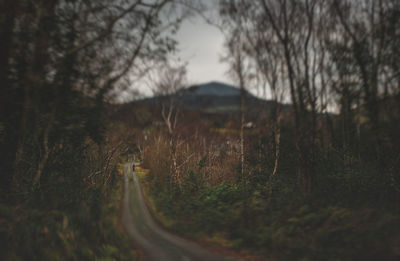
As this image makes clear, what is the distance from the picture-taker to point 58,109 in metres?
4.78

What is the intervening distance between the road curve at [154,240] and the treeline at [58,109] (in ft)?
1.64

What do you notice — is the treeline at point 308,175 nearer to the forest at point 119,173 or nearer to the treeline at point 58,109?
the forest at point 119,173

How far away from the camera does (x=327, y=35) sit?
8.70 m

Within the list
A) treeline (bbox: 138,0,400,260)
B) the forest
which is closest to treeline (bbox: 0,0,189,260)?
the forest

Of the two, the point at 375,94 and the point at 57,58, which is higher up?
the point at 57,58

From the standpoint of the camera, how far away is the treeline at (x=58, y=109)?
13.2 feet

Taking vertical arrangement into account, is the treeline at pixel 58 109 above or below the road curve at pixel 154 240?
above

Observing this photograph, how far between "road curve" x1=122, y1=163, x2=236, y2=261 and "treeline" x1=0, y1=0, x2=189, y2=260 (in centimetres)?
50

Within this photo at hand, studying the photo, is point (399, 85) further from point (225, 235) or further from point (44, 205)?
point (44, 205)

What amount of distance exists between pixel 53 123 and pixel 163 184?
4.89 metres

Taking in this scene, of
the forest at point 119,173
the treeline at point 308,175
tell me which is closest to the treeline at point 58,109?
the forest at point 119,173

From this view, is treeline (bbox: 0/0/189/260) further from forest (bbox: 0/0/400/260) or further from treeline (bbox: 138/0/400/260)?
treeline (bbox: 138/0/400/260)

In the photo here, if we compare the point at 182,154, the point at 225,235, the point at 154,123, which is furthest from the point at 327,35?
the point at 154,123

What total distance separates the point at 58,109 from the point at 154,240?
4.13 m
